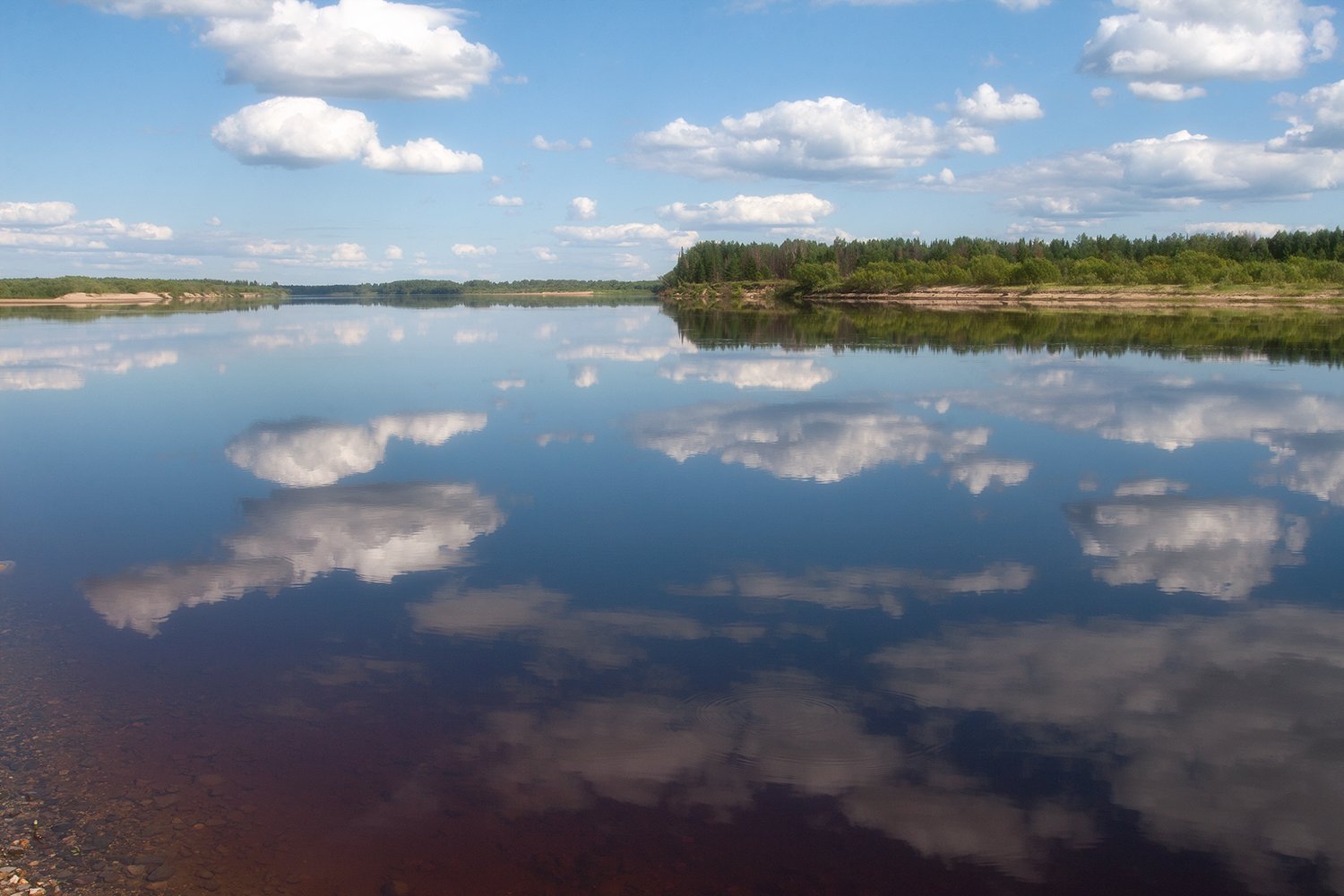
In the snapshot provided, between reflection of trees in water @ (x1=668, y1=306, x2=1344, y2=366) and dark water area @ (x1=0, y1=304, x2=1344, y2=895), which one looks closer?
dark water area @ (x1=0, y1=304, x2=1344, y2=895)

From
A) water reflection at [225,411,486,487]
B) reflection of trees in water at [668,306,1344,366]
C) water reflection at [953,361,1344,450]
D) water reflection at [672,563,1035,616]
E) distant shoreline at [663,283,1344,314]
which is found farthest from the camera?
distant shoreline at [663,283,1344,314]

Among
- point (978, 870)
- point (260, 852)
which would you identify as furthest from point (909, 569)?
point (260, 852)

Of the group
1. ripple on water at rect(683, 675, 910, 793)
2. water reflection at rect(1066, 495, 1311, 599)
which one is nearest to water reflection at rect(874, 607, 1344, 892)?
ripple on water at rect(683, 675, 910, 793)

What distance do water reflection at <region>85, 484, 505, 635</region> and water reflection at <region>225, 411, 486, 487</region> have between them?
1.68 metres

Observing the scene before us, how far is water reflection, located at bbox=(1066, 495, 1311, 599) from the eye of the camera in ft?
36.7

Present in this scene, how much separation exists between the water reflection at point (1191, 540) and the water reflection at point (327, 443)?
470 inches

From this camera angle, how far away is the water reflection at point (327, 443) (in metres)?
17.2

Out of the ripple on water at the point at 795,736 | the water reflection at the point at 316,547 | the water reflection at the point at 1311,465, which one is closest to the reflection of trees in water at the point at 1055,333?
the water reflection at the point at 1311,465

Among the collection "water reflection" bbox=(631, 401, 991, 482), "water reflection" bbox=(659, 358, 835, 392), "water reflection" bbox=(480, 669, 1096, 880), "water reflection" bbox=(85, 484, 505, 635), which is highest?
"water reflection" bbox=(659, 358, 835, 392)

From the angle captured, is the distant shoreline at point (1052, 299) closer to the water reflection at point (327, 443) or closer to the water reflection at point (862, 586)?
the water reflection at point (327, 443)

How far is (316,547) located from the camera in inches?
491

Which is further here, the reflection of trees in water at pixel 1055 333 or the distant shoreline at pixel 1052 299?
the distant shoreline at pixel 1052 299

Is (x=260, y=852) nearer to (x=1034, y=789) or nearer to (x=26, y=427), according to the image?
(x=1034, y=789)

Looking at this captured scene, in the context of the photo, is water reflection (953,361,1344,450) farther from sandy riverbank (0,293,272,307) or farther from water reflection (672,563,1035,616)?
sandy riverbank (0,293,272,307)
